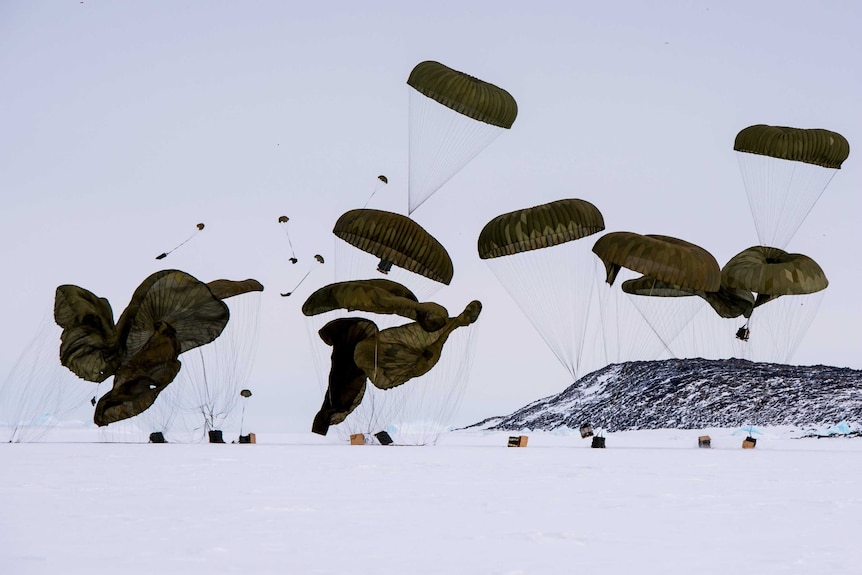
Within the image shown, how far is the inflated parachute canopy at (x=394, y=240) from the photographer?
899 inches

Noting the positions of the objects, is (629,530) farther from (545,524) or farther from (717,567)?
(717,567)

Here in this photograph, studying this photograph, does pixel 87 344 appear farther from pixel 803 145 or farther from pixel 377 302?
pixel 803 145

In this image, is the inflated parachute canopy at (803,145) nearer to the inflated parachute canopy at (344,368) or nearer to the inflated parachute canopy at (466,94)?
the inflated parachute canopy at (466,94)

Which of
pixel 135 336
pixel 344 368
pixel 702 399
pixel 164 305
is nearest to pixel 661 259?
pixel 344 368

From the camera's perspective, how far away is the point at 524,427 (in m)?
46.9

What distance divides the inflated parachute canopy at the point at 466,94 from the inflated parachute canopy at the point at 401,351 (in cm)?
540

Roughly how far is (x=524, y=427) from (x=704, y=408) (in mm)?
8888

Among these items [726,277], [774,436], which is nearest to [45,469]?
[726,277]

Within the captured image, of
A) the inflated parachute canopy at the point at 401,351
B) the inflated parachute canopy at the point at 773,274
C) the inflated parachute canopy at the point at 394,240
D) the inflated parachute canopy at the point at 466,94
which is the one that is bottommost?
the inflated parachute canopy at the point at 401,351

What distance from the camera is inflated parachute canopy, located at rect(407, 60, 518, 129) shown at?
22.0m

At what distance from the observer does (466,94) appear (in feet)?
72.4

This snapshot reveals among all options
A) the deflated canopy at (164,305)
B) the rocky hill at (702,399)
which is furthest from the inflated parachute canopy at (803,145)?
the rocky hill at (702,399)

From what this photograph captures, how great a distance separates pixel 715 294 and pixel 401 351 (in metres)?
9.71

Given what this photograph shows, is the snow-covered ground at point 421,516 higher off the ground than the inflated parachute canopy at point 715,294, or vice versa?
the inflated parachute canopy at point 715,294
